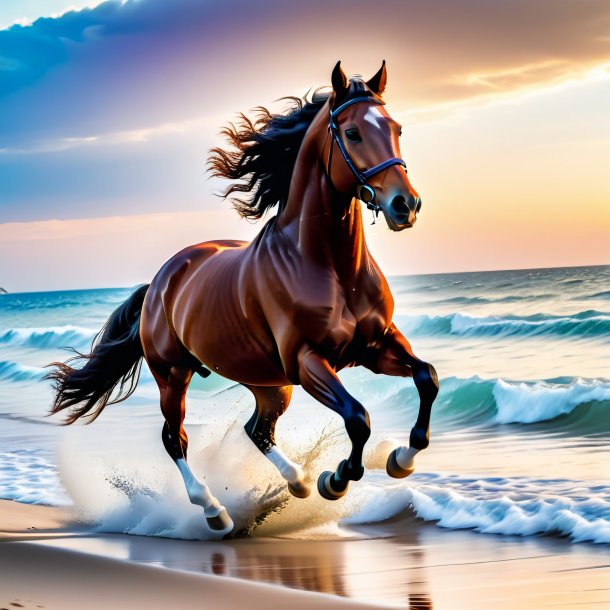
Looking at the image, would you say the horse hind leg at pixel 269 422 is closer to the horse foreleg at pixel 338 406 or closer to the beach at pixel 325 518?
the beach at pixel 325 518

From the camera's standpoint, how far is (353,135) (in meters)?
4.88

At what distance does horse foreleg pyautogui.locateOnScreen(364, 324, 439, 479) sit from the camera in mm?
5102

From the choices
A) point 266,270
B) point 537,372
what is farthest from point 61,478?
point 537,372

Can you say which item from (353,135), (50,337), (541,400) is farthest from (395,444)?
(50,337)

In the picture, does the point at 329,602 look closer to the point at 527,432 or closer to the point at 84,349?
the point at 527,432

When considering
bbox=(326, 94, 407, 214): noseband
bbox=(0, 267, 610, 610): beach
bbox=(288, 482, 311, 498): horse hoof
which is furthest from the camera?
bbox=(288, 482, 311, 498): horse hoof

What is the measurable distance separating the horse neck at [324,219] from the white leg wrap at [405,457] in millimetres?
848

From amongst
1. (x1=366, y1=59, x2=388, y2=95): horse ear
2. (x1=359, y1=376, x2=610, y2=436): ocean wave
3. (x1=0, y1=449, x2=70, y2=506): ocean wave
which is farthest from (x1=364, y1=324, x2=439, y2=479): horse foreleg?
(x1=359, y1=376, x2=610, y2=436): ocean wave

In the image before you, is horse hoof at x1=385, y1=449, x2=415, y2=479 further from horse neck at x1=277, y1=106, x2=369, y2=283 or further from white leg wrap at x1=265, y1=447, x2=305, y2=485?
horse neck at x1=277, y1=106, x2=369, y2=283

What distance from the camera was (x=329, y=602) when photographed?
4.56 metres

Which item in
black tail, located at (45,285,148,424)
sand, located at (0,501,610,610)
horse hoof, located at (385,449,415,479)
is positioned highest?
black tail, located at (45,285,148,424)

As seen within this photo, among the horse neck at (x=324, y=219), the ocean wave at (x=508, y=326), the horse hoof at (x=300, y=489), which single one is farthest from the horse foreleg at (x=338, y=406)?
the ocean wave at (x=508, y=326)

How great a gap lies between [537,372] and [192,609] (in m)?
14.3

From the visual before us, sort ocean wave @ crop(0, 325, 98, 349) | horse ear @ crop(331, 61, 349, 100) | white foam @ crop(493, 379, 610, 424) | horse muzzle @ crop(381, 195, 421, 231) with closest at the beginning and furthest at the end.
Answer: horse muzzle @ crop(381, 195, 421, 231) → horse ear @ crop(331, 61, 349, 100) → white foam @ crop(493, 379, 610, 424) → ocean wave @ crop(0, 325, 98, 349)
